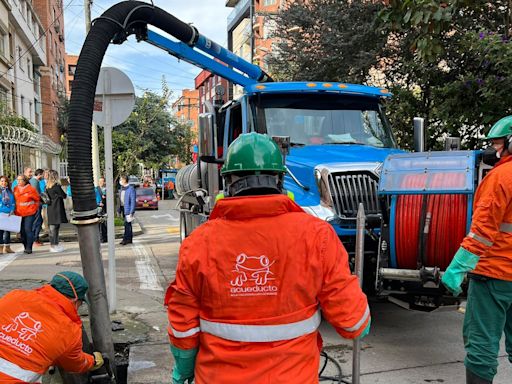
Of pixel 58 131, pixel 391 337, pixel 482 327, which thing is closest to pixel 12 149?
pixel 391 337

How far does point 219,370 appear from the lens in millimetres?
1895

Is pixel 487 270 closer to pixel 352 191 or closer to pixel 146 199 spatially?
pixel 352 191

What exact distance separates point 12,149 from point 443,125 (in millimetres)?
12293

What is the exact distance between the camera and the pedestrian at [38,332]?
281 cm

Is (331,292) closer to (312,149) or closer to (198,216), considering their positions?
(312,149)

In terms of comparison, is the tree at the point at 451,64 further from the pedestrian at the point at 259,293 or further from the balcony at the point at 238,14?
the balcony at the point at 238,14

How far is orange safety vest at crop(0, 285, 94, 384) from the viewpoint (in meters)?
2.80

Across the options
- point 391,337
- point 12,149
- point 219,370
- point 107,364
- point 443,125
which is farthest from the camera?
point 12,149

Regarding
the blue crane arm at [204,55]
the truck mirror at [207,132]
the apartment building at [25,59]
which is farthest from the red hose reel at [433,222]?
the apartment building at [25,59]

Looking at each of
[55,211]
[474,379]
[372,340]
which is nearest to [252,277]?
[474,379]

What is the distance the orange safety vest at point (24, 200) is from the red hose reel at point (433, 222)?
29.1 feet

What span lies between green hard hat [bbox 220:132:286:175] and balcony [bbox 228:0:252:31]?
42.0 m

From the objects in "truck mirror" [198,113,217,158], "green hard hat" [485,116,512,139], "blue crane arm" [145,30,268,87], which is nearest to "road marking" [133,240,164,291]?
"truck mirror" [198,113,217,158]

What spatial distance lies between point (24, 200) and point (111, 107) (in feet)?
19.7
